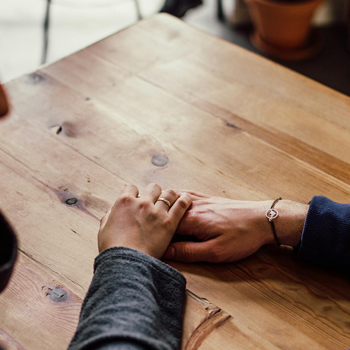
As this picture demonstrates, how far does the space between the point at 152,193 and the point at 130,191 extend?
45 millimetres

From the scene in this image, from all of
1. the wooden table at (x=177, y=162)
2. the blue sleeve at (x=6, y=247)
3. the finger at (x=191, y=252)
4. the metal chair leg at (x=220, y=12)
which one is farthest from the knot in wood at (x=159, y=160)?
the metal chair leg at (x=220, y=12)

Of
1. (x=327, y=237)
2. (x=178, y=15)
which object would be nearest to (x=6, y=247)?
(x=327, y=237)

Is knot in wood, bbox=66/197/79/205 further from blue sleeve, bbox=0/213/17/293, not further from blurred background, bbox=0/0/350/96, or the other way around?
blurred background, bbox=0/0/350/96

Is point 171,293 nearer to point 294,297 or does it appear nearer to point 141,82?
point 294,297

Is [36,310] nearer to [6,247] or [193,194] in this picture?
[6,247]

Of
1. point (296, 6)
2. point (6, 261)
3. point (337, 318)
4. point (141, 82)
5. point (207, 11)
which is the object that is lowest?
point (207, 11)

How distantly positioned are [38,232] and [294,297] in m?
0.50

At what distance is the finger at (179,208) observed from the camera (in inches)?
36.4

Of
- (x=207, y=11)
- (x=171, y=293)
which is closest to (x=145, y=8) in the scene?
(x=207, y=11)

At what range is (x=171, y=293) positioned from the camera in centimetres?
80

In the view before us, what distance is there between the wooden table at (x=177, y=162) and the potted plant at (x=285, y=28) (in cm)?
109

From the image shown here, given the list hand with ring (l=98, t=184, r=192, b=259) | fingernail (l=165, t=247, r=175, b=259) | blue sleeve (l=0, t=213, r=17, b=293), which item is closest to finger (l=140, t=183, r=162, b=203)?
hand with ring (l=98, t=184, r=192, b=259)

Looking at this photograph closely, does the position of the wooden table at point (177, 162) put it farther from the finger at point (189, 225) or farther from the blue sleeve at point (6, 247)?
the blue sleeve at point (6, 247)

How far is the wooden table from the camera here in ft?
2.64
